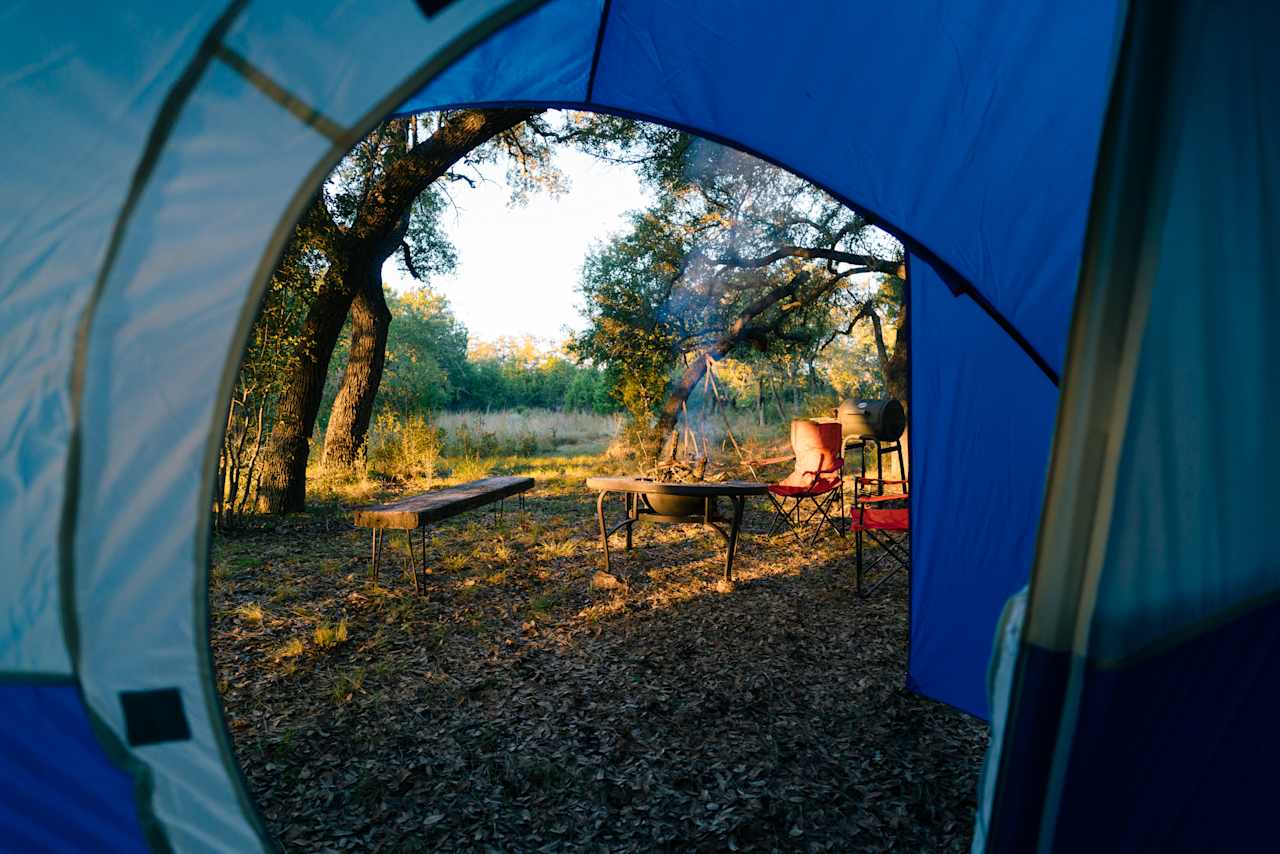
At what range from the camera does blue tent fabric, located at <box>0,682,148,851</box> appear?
42.0 inches

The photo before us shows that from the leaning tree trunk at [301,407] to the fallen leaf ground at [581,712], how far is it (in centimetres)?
151

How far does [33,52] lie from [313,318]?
605 centimetres

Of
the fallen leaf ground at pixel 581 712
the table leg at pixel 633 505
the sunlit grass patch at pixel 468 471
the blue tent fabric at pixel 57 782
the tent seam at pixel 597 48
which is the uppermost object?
the tent seam at pixel 597 48

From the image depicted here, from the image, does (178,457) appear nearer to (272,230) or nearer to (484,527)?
(272,230)

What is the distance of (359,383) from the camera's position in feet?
27.8

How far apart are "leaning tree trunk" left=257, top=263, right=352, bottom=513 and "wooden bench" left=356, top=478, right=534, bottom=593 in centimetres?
165

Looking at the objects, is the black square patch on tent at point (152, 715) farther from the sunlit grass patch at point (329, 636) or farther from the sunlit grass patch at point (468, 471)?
the sunlit grass patch at point (468, 471)

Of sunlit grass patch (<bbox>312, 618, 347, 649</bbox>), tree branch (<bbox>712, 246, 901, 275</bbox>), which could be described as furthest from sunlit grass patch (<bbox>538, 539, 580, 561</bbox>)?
tree branch (<bbox>712, 246, 901, 275</bbox>)

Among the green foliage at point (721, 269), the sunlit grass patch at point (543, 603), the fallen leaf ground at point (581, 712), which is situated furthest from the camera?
the green foliage at point (721, 269)

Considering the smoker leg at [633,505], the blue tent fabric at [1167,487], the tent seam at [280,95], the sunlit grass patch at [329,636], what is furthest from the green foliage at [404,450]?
the blue tent fabric at [1167,487]

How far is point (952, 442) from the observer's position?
2.81 metres

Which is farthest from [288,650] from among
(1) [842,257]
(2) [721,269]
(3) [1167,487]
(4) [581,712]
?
(2) [721,269]

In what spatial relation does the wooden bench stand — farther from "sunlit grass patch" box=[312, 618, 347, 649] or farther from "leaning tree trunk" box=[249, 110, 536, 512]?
"leaning tree trunk" box=[249, 110, 536, 512]

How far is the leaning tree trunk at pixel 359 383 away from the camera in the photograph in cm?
844
